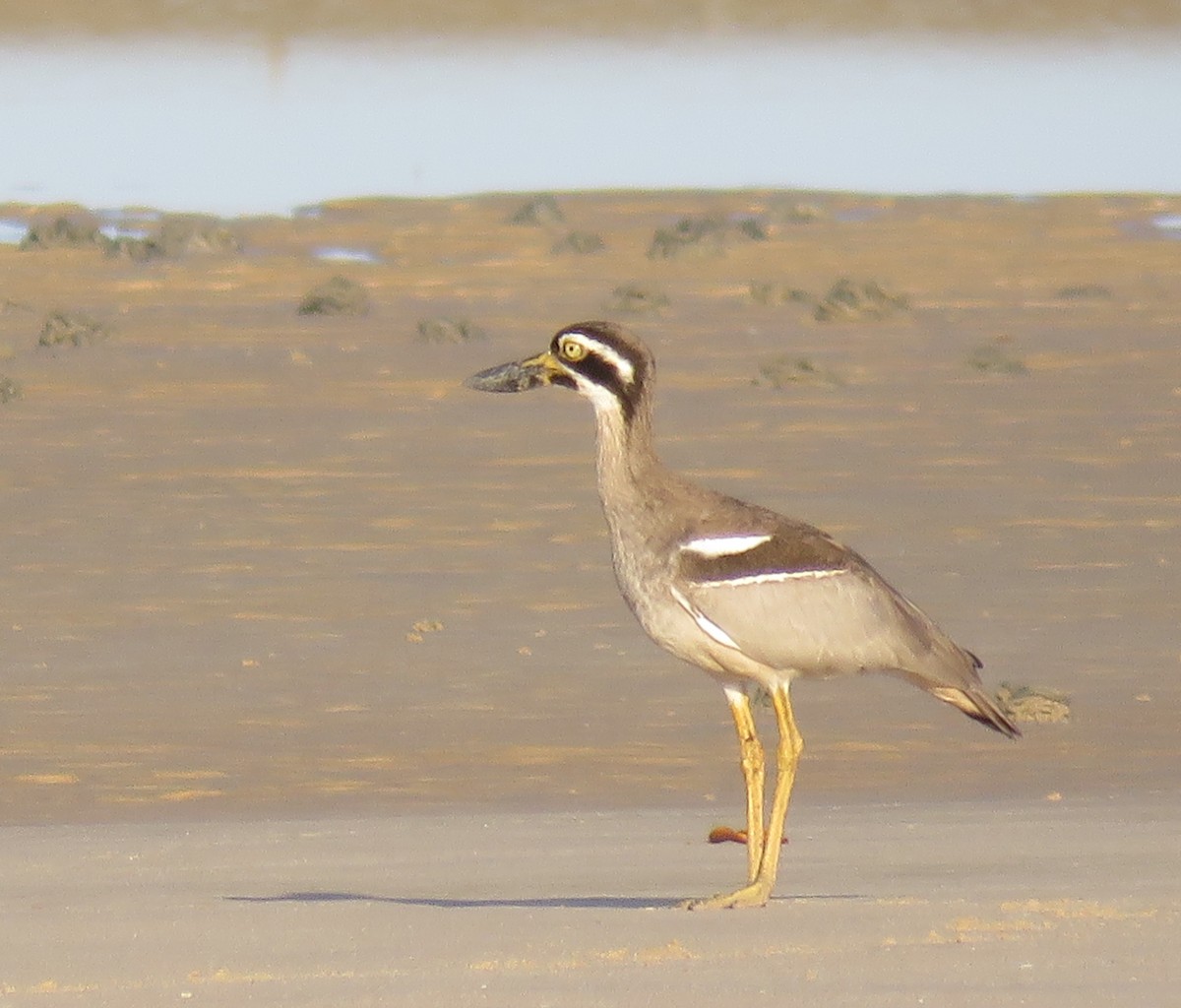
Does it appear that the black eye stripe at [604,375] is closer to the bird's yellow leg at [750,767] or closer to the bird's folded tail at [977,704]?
the bird's yellow leg at [750,767]

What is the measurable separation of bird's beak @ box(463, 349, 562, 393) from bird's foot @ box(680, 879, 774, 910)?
1.58 m

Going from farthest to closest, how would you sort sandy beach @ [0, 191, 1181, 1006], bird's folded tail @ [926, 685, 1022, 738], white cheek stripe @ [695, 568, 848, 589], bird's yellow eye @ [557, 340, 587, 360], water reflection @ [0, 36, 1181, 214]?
1. water reflection @ [0, 36, 1181, 214]
2. bird's yellow eye @ [557, 340, 587, 360]
3. bird's folded tail @ [926, 685, 1022, 738]
4. white cheek stripe @ [695, 568, 848, 589]
5. sandy beach @ [0, 191, 1181, 1006]

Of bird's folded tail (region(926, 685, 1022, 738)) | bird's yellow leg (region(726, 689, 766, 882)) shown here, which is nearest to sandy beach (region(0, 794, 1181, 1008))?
bird's yellow leg (region(726, 689, 766, 882))

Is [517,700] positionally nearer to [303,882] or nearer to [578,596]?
[578,596]

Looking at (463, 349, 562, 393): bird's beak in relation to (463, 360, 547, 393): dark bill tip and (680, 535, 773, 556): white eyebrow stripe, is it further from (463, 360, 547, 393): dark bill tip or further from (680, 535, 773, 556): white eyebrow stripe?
(680, 535, 773, 556): white eyebrow stripe

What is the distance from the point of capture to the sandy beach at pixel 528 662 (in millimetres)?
8016

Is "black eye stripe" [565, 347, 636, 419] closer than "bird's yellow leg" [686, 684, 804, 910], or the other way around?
"bird's yellow leg" [686, 684, 804, 910]

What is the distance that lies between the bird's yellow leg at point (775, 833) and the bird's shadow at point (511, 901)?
115 millimetres

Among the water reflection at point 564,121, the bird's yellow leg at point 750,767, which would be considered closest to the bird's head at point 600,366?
the bird's yellow leg at point 750,767

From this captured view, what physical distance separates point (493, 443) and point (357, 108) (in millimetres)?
45842

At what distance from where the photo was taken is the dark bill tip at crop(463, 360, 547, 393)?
937 cm

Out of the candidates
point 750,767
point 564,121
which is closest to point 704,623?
point 750,767

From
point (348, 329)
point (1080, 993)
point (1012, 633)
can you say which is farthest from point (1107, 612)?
point (348, 329)

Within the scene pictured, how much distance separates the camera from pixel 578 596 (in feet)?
51.0
